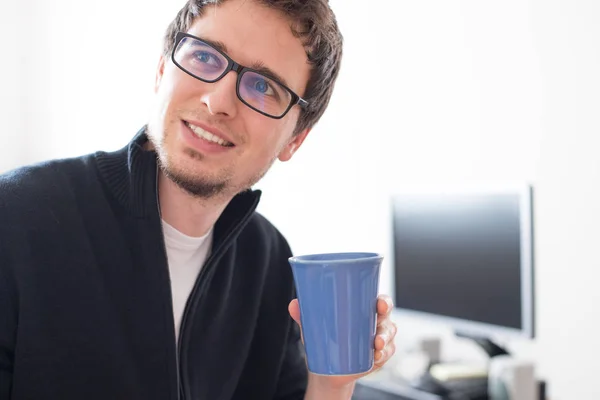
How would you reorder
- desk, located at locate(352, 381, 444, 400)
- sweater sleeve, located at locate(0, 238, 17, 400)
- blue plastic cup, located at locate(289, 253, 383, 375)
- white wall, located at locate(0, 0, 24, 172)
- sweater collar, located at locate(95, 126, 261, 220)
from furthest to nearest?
1. white wall, located at locate(0, 0, 24, 172)
2. desk, located at locate(352, 381, 444, 400)
3. sweater collar, located at locate(95, 126, 261, 220)
4. sweater sleeve, located at locate(0, 238, 17, 400)
5. blue plastic cup, located at locate(289, 253, 383, 375)

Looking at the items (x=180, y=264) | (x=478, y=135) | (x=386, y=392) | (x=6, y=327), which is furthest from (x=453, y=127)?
(x=6, y=327)

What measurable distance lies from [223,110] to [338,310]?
0.49 m

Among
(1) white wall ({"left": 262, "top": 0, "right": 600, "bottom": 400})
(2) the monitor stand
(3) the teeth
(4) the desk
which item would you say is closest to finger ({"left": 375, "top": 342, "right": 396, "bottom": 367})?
(3) the teeth

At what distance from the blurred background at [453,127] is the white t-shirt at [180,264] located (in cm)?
103

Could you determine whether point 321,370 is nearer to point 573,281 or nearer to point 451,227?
point 451,227

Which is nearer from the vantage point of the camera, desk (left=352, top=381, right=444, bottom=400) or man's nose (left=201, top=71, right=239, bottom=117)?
man's nose (left=201, top=71, right=239, bottom=117)

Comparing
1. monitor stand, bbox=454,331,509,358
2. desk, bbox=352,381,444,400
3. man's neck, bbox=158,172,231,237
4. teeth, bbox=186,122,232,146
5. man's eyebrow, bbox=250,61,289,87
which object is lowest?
desk, bbox=352,381,444,400

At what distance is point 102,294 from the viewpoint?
1011 mm

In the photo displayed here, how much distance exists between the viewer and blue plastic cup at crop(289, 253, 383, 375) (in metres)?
0.76

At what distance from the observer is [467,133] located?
2.21 metres

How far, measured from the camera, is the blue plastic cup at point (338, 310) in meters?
0.76

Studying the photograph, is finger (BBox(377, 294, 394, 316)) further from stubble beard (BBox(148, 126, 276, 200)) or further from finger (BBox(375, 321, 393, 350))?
stubble beard (BBox(148, 126, 276, 200))

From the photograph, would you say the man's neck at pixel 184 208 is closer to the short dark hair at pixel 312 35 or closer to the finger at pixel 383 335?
the short dark hair at pixel 312 35

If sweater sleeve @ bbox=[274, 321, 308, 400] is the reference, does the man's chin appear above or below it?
above
